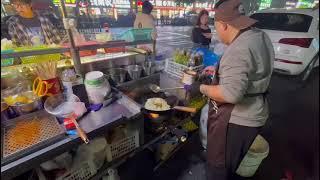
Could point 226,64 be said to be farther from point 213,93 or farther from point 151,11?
point 151,11

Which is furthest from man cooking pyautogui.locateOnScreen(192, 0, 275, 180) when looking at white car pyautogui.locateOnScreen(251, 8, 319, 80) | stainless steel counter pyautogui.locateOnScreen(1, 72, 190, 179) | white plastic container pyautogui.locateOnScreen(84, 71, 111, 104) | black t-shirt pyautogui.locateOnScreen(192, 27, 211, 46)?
white car pyautogui.locateOnScreen(251, 8, 319, 80)

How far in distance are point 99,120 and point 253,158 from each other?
1453mm

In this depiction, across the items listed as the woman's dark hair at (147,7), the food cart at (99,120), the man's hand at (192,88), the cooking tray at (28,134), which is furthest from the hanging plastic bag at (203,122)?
the woman's dark hair at (147,7)

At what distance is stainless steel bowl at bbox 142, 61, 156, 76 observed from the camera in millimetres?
1771

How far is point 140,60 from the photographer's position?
1837mm

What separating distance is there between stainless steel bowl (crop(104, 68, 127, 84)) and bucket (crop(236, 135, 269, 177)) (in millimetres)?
1337

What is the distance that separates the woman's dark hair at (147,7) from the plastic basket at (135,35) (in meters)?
1.09

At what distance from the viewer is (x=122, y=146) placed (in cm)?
129

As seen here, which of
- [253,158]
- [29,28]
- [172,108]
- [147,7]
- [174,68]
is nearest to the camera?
[29,28]

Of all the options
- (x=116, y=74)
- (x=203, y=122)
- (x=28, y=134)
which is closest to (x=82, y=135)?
(x=28, y=134)

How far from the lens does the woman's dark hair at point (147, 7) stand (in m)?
2.61

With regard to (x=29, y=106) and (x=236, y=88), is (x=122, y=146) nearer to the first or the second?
(x=29, y=106)

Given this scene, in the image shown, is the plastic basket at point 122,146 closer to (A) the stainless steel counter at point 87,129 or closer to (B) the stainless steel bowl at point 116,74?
(A) the stainless steel counter at point 87,129

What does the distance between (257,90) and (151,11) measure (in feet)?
6.97
